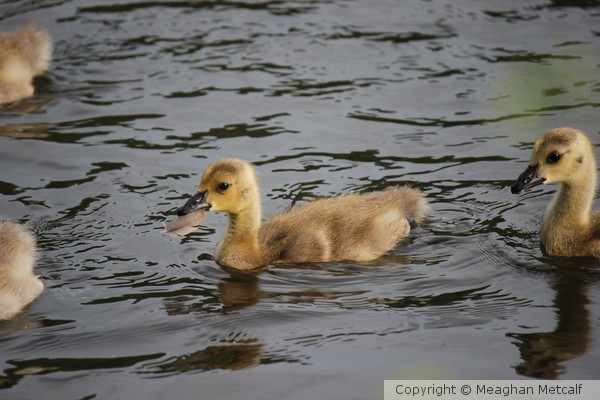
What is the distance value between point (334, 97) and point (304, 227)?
10.6 feet

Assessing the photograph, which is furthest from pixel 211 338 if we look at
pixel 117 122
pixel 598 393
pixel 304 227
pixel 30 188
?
pixel 117 122

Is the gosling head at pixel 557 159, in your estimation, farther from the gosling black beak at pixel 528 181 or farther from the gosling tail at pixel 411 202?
the gosling tail at pixel 411 202

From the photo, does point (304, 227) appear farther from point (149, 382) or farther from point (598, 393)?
point (598, 393)

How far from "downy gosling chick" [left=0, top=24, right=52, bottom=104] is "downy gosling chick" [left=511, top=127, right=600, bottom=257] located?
5.27 meters

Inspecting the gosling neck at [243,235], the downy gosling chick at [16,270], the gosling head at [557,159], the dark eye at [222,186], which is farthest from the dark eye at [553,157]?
the downy gosling chick at [16,270]

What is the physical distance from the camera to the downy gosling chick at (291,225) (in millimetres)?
6934

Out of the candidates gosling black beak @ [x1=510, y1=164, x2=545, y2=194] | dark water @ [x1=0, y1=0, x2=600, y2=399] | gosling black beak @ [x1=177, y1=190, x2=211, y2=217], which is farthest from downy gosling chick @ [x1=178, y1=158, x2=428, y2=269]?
gosling black beak @ [x1=510, y1=164, x2=545, y2=194]

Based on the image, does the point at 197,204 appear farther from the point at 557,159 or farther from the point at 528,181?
the point at 557,159

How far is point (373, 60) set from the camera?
10969 mm

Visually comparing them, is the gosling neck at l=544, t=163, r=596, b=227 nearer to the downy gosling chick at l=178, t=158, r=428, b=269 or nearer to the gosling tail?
the gosling tail

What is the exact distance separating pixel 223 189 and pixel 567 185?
2288 mm

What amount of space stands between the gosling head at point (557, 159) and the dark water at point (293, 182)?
1.74 feet

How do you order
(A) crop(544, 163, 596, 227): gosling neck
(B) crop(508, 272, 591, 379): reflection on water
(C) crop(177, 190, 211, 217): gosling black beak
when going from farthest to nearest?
(A) crop(544, 163, 596, 227): gosling neck
(C) crop(177, 190, 211, 217): gosling black beak
(B) crop(508, 272, 591, 379): reflection on water

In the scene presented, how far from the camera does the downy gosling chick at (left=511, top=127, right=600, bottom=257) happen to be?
6.97m
